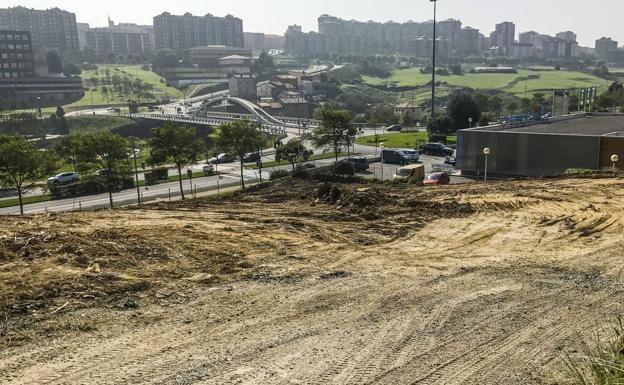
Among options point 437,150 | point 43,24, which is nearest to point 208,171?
point 437,150

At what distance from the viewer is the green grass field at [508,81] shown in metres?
138

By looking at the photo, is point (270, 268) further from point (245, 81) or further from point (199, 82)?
point (199, 82)

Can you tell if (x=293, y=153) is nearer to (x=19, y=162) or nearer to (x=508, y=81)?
(x=19, y=162)

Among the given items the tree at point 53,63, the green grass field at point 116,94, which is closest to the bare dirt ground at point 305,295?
the green grass field at point 116,94

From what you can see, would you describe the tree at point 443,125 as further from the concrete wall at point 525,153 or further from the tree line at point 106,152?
the tree line at point 106,152

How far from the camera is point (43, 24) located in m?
183

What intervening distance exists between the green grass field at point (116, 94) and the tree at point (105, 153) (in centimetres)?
9398

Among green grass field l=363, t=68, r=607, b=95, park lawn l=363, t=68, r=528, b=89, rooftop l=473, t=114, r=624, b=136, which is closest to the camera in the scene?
rooftop l=473, t=114, r=624, b=136

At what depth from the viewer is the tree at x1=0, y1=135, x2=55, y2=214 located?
2742 cm

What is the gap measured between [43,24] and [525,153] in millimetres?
188085

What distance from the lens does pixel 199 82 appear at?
517ft

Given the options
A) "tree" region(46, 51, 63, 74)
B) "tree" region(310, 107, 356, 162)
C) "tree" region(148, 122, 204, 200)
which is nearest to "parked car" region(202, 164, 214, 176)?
"tree" region(310, 107, 356, 162)

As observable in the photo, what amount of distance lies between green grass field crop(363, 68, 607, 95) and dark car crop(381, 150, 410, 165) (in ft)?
322

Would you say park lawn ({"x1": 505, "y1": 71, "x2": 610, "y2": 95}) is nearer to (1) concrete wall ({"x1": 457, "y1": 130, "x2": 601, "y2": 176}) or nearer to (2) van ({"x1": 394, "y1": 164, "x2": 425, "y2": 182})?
(1) concrete wall ({"x1": 457, "y1": 130, "x2": 601, "y2": 176})
